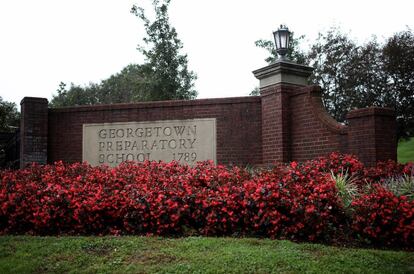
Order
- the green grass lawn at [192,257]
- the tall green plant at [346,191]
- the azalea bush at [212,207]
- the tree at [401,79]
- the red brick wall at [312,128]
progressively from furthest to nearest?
1. the tree at [401,79]
2. the red brick wall at [312,128]
3. the tall green plant at [346,191]
4. the azalea bush at [212,207]
5. the green grass lawn at [192,257]

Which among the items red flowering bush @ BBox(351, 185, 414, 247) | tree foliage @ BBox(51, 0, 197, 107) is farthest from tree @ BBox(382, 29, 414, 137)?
red flowering bush @ BBox(351, 185, 414, 247)

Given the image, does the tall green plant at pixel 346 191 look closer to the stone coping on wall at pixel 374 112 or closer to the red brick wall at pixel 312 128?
the stone coping on wall at pixel 374 112

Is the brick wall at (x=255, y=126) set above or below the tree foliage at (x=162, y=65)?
below

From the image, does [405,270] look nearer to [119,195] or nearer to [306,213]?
[306,213]

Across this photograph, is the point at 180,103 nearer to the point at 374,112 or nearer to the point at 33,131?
the point at 33,131

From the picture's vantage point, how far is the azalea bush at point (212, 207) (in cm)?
579

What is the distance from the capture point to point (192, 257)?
479cm

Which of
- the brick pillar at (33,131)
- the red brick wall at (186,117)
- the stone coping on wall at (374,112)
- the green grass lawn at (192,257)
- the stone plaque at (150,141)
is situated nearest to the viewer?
the green grass lawn at (192,257)

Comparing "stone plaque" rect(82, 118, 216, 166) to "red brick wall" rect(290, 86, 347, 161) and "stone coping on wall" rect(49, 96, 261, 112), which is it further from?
"red brick wall" rect(290, 86, 347, 161)

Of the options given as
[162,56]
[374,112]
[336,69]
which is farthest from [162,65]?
[374,112]

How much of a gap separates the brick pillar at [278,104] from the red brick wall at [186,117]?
27 cm

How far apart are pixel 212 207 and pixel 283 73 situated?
5.10 m

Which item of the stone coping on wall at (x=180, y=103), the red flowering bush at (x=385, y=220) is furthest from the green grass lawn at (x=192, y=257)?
the stone coping on wall at (x=180, y=103)

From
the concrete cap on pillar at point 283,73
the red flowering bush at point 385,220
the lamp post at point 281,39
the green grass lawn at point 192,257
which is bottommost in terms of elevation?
the green grass lawn at point 192,257
